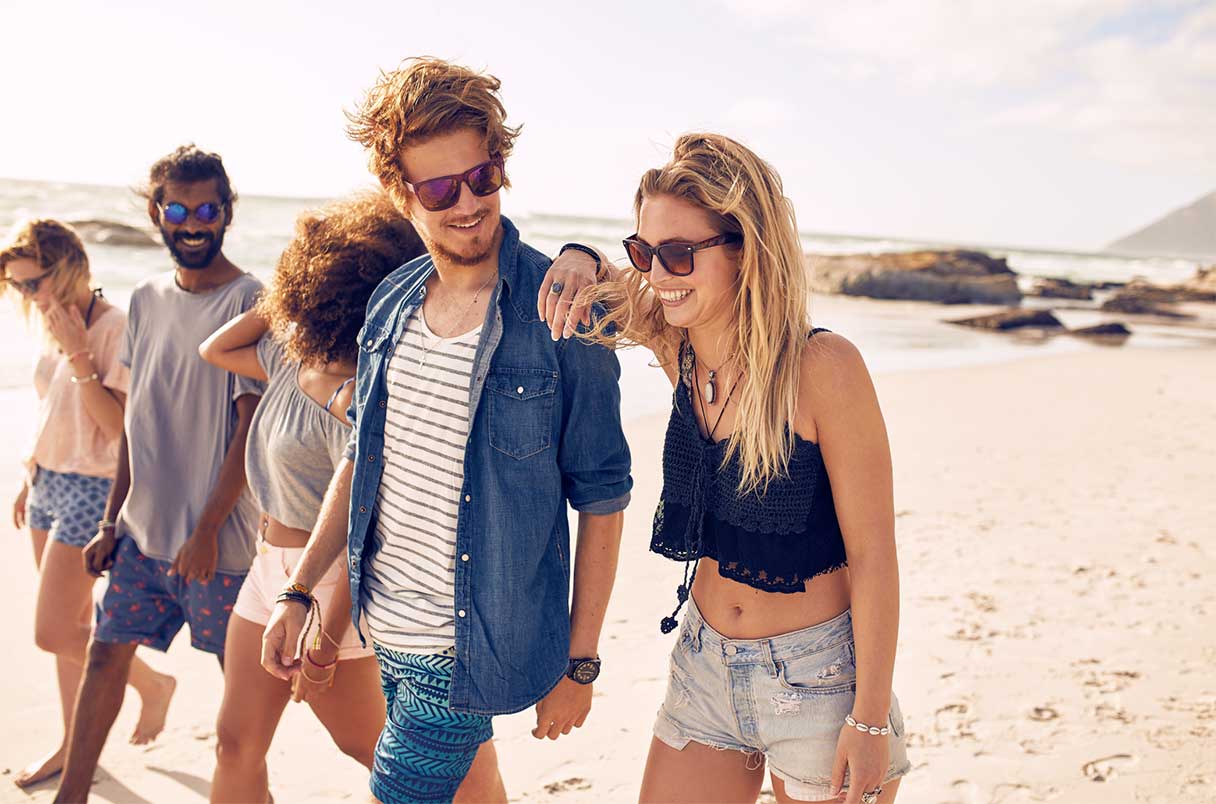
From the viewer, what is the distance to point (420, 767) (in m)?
2.28

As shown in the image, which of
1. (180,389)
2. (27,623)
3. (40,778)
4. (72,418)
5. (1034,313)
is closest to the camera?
(180,389)

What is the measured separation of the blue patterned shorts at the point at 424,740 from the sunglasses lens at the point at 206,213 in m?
1.85

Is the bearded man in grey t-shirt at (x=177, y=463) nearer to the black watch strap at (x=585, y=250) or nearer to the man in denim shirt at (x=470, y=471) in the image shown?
the man in denim shirt at (x=470, y=471)

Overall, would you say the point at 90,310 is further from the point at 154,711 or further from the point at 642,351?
the point at 642,351

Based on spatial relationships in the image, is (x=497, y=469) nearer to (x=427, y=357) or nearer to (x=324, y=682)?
(x=427, y=357)

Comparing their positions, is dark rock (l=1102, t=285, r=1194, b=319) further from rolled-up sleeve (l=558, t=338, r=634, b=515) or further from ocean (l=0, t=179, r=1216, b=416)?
rolled-up sleeve (l=558, t=338, r=634, b=515)

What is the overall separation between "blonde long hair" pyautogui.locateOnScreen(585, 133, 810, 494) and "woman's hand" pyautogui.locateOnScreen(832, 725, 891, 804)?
21.6 inches

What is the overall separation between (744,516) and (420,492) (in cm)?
79

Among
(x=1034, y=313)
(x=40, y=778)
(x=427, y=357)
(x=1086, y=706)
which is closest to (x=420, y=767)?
(x=427, y=357)

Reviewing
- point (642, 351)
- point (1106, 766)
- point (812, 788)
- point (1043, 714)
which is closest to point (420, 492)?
point (812, 788)

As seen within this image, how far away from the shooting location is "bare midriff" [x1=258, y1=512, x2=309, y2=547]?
286cm

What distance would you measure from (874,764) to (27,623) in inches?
175

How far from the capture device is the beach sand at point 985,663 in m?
3.71

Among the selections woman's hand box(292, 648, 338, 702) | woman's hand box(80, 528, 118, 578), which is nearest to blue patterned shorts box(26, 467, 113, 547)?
woman's hand box(80, 528, 118, 578)
